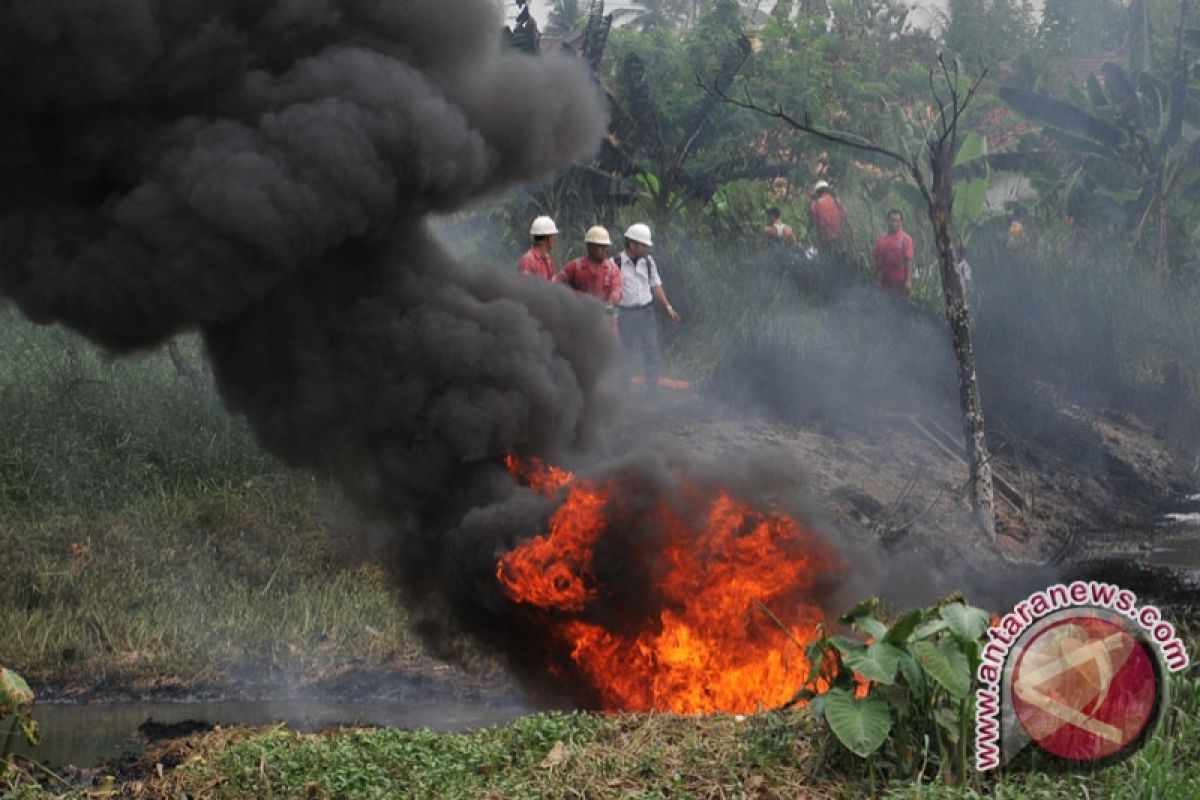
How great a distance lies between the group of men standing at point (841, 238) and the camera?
19.0 m

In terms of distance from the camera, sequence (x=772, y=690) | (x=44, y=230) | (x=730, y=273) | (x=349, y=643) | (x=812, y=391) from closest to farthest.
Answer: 1. (x=772, y=690)
2. (x=44, y=230)
3. (x=349, y=643)
4. (x=812, y=391)
5. (x=730, y=273)

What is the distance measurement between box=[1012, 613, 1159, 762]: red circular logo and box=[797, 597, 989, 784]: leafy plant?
0.25 meters

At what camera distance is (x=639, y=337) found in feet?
49.9

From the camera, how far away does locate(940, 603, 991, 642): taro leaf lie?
6.43 meters

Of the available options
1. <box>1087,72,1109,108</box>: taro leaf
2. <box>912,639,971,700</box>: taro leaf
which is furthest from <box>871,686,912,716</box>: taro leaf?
<box>1087,72,1109,108</box>: taro leaf

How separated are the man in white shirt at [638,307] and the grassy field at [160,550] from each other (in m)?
3.46

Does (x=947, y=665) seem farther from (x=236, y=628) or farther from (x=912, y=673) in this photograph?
(x=236, y=628)

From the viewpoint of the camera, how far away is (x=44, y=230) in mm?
9391

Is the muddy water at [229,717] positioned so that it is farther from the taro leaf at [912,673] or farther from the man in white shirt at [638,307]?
the man in white shirt at [638,307]

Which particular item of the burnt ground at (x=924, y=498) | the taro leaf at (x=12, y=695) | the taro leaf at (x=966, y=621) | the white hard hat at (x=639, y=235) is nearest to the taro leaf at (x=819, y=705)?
Result: the taro leaf at (x=966, y=621)

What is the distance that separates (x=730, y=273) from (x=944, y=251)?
17.7 ft

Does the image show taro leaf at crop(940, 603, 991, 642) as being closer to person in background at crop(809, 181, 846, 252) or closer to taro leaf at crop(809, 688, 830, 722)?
taro leaf at crop(809, 688, 830, 722)

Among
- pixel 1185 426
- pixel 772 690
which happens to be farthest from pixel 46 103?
pixel 1185 426

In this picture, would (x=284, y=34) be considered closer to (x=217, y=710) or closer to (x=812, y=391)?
(x=217, y=710)
